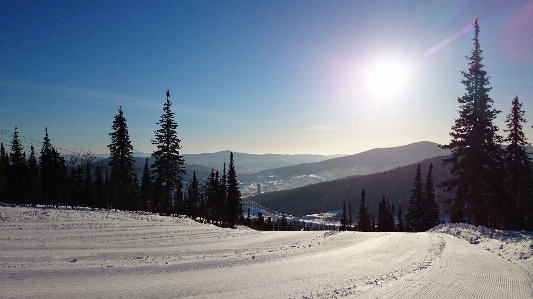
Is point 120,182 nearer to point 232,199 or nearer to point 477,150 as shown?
point 232,199

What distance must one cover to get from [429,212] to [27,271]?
152 ft

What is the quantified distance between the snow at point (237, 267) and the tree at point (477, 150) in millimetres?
12422

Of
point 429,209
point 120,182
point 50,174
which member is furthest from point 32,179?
point 429,209

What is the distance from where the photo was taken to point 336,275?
6906mm

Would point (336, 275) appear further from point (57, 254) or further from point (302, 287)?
point (57, 254)

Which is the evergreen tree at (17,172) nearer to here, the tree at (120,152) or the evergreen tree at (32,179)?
the evergreen tree at (32,179)

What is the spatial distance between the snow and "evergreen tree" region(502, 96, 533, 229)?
1623cm

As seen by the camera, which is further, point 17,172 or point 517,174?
point 17,172

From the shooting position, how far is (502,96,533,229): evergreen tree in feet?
78.5

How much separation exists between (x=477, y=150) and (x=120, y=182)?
37199mm

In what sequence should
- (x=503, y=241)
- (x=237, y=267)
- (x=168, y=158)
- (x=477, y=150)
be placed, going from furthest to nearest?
(x=168, y=158)
(x=477, y=150)
(x=503, y=241)
(x=237, y=267)

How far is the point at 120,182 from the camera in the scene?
34.9 metres

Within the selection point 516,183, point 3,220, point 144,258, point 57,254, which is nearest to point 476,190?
point 516,183

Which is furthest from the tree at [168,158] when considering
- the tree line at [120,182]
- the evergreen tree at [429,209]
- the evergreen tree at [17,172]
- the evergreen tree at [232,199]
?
the evergreen tree at [429,209]
